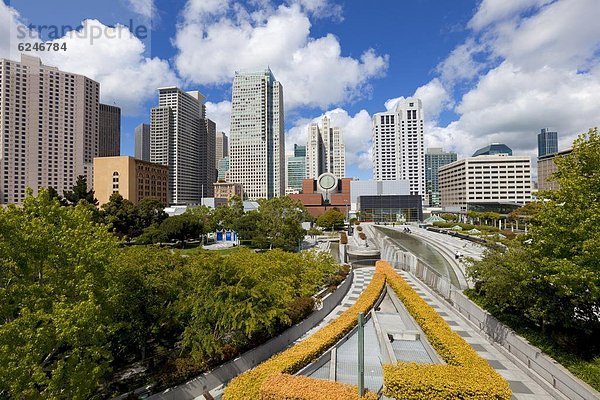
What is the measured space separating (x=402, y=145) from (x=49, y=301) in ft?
531

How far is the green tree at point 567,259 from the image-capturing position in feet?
31.0

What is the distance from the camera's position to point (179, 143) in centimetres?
16412

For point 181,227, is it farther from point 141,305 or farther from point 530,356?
point 530,356

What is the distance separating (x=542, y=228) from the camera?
1066 centimetres

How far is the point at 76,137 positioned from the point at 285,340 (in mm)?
144740

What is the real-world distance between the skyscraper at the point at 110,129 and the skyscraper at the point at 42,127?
39.4 m

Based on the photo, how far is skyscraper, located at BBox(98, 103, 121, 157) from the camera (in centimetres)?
16688

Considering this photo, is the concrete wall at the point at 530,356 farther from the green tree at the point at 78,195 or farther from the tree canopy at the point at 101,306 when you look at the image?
the green tree at the point at 78,195

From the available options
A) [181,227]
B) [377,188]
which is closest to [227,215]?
[181,227]

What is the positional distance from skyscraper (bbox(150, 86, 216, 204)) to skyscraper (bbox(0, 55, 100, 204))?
32.8 m

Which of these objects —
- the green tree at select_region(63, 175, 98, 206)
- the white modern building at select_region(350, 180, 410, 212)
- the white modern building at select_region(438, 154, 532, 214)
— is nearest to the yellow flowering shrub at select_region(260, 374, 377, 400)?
the green tree at select_region(63, 175, 98, 206)

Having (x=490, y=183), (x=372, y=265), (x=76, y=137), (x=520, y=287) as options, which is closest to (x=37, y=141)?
(x=76, y=137)

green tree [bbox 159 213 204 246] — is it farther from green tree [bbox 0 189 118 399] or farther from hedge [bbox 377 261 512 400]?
hedge [bbox 377 261 512 400]

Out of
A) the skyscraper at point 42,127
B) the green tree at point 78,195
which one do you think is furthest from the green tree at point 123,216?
the skyscraper at point 42,127
